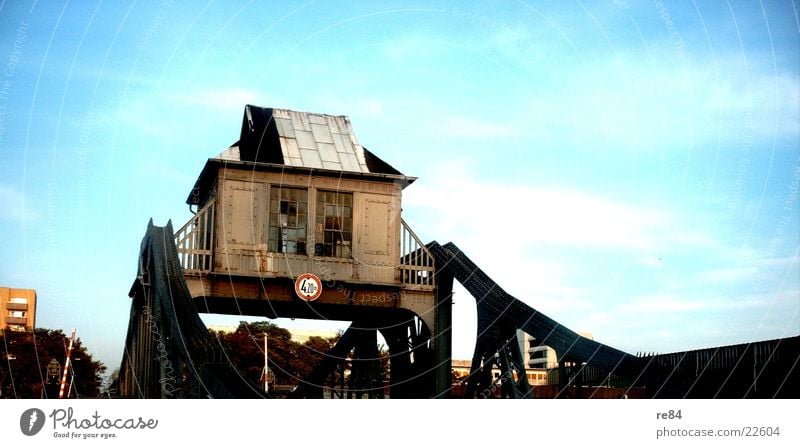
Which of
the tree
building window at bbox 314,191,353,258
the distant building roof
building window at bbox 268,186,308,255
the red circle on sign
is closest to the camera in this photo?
the red circle on sign

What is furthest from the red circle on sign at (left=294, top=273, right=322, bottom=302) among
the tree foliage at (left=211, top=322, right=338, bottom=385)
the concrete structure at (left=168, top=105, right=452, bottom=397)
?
the tree foliage at (left=211, top=322, right=338, bottom=385)

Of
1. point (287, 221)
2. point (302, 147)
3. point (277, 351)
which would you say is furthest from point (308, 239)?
point (277, 351)

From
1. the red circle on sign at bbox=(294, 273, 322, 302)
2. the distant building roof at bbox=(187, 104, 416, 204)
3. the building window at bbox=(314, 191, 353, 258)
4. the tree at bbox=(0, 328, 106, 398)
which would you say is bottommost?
the tree at bbox=(0, 328, 106, 398)

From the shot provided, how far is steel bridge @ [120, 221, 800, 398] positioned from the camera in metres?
19.0

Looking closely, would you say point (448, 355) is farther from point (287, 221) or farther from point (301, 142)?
point (301, 142)

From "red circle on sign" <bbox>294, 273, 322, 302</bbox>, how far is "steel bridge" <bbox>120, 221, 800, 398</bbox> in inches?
97.0

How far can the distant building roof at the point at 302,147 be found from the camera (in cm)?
2709

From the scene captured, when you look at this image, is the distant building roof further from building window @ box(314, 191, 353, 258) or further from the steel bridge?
the steel bridge

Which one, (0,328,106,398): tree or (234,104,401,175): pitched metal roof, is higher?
(234,104,401,175): pitched metal roof

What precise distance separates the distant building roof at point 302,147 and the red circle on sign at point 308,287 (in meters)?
2.85

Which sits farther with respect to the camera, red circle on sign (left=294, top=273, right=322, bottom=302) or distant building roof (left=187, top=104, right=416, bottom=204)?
distant building roof (left=187, top=104, right=416, bottom=204)

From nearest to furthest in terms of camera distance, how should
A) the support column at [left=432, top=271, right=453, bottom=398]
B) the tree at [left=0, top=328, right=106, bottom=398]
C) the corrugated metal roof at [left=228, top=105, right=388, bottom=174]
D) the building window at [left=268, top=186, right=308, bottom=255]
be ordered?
the building window at [left=268, top=186, right=308, bottom=255] → the corrugated metal roof at [left=228, top=105, right=388, bottom=174] → the support column at [left=432, top=271, right=453, bottom=398] → the tree at [left=0, top=328, right=106, bottom=398]
